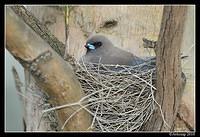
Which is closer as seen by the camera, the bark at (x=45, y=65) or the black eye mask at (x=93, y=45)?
the bark at (x=45, y=65)

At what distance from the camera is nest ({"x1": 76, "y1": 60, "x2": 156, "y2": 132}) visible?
5.96 feet

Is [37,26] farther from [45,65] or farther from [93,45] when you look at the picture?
[93,45]

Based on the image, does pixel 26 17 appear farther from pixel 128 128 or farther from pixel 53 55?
pixel 128 128

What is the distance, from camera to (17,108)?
2.43m

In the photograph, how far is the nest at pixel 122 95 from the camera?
182 centimetres

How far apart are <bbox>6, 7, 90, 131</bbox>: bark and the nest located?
0.21 m

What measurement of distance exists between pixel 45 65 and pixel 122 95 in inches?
18.4

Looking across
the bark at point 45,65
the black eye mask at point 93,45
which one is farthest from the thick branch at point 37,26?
the black eye mask at point 93,45

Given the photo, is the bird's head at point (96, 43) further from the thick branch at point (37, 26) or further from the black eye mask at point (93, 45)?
the thick branch at point (37, 26)

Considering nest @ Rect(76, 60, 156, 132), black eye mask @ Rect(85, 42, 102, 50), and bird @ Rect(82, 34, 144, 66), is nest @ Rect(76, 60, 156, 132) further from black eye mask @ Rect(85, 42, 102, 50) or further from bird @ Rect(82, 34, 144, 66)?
black eye mask @ Rect(85, 42, 102, 50)

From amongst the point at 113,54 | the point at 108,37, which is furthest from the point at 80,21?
the point at 113,54

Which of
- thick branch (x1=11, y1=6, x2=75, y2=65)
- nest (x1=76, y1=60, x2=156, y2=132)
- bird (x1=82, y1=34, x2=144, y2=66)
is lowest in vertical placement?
nest (x1=76, y1=60, x2=156, y2=132)

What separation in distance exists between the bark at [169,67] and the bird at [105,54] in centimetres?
30

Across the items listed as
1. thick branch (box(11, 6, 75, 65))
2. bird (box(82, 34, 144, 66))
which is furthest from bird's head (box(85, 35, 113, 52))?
thick branch (box(11, 6, 75, 65))
